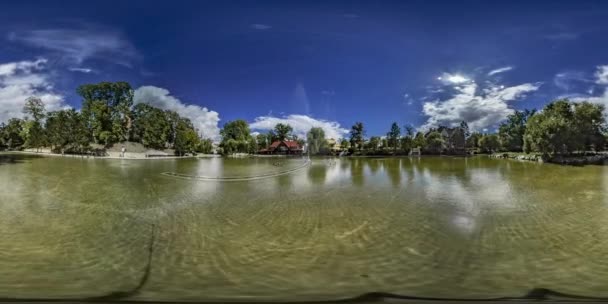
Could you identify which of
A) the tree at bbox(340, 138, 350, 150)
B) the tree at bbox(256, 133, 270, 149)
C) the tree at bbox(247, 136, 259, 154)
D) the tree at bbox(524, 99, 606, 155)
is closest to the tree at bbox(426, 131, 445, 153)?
the tree at bbox(340, 138, 350, 150)

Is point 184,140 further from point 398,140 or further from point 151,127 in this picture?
point 398,140

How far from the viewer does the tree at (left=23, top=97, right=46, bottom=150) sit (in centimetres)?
5538

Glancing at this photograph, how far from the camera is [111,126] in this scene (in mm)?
47250

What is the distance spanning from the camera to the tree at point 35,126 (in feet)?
182

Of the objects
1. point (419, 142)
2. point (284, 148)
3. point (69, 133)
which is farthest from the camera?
point (284, 148)

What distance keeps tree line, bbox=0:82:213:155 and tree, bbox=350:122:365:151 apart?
34978mm

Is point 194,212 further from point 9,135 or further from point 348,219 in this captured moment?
point 9,135

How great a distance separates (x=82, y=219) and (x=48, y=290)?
4653 mm

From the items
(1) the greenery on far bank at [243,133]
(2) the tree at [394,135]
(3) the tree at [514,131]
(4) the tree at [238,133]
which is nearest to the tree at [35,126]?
(1) the greenery on far bank at [243,133]

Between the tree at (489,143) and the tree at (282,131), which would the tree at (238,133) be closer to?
the tree at (282,131)

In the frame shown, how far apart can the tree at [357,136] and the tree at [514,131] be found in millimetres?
30810

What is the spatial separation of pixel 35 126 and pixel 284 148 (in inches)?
1998

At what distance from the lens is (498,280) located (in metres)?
4.17

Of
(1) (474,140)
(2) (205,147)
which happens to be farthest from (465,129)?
(2) (205,147)
